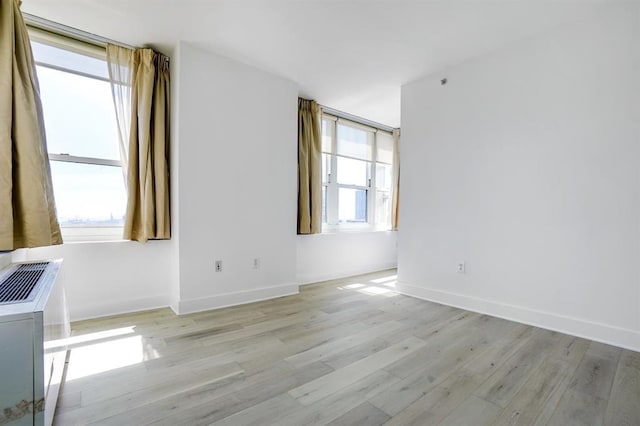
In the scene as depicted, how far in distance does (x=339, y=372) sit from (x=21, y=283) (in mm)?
1733

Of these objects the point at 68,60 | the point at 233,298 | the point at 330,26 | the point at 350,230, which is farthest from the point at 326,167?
the point at 68,60

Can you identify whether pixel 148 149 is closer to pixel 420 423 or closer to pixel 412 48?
pixel 412 48

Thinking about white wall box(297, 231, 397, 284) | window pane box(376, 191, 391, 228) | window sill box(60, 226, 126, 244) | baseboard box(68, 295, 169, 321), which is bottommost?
baseboard box(68, 295, 169, 321)

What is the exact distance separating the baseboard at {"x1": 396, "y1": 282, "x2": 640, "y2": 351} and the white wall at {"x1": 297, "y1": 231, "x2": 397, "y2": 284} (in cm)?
135

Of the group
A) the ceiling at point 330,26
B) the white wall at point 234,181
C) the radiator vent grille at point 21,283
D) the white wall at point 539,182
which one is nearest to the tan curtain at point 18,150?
the radiator vent grille at point 21,283

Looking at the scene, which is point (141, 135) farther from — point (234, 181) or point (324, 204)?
point (324, 204)

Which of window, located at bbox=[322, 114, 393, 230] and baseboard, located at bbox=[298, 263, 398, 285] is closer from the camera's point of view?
baseboard, located at bbox=[298, 263, 398, 285]

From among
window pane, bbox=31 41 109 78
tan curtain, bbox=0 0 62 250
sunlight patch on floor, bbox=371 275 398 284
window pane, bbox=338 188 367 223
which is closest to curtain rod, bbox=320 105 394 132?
window pane, bbox=338 188 367 223

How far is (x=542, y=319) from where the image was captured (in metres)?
2.65

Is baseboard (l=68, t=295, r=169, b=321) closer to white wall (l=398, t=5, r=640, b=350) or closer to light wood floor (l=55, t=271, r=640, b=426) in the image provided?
light wood floor (l=55, t=271, r=640, b=426)

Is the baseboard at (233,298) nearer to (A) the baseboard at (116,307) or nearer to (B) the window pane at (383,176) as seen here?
(A) the baseboard at (116,307)

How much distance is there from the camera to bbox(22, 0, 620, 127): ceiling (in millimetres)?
2307

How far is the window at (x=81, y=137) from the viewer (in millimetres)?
2664

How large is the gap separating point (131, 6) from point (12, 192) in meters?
1.62
